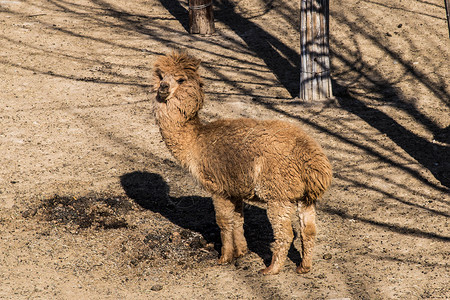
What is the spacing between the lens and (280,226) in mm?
6039

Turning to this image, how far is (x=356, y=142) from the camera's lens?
9.59 m

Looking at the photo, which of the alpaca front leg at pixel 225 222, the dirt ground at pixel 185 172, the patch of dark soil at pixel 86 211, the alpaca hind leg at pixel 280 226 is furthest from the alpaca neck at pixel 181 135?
the patch of dark soil at pixel 86 211

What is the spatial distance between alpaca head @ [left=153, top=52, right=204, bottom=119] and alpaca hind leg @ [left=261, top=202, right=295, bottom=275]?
138 centimetres

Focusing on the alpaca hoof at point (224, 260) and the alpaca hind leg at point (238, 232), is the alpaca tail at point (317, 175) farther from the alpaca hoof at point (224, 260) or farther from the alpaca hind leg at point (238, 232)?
the alpaca hoof at point (224, 260)

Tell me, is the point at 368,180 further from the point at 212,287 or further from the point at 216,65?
A: the point at 216,65

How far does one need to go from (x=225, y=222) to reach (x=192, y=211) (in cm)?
156

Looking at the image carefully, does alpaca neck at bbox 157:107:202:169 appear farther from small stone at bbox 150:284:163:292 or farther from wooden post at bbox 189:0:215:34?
wooden post at bbox 189:0:215:34

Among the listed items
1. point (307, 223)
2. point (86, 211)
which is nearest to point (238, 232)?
point (307, 223)

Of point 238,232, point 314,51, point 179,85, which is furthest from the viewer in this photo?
point 314,51

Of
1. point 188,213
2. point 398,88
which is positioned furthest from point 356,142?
point 188,213

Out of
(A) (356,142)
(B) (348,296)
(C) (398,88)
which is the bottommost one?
(B) (348,296)

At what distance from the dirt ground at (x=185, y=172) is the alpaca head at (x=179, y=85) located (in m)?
0.27

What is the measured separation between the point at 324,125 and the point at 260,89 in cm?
195

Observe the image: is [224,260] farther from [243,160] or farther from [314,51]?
[314,51]
